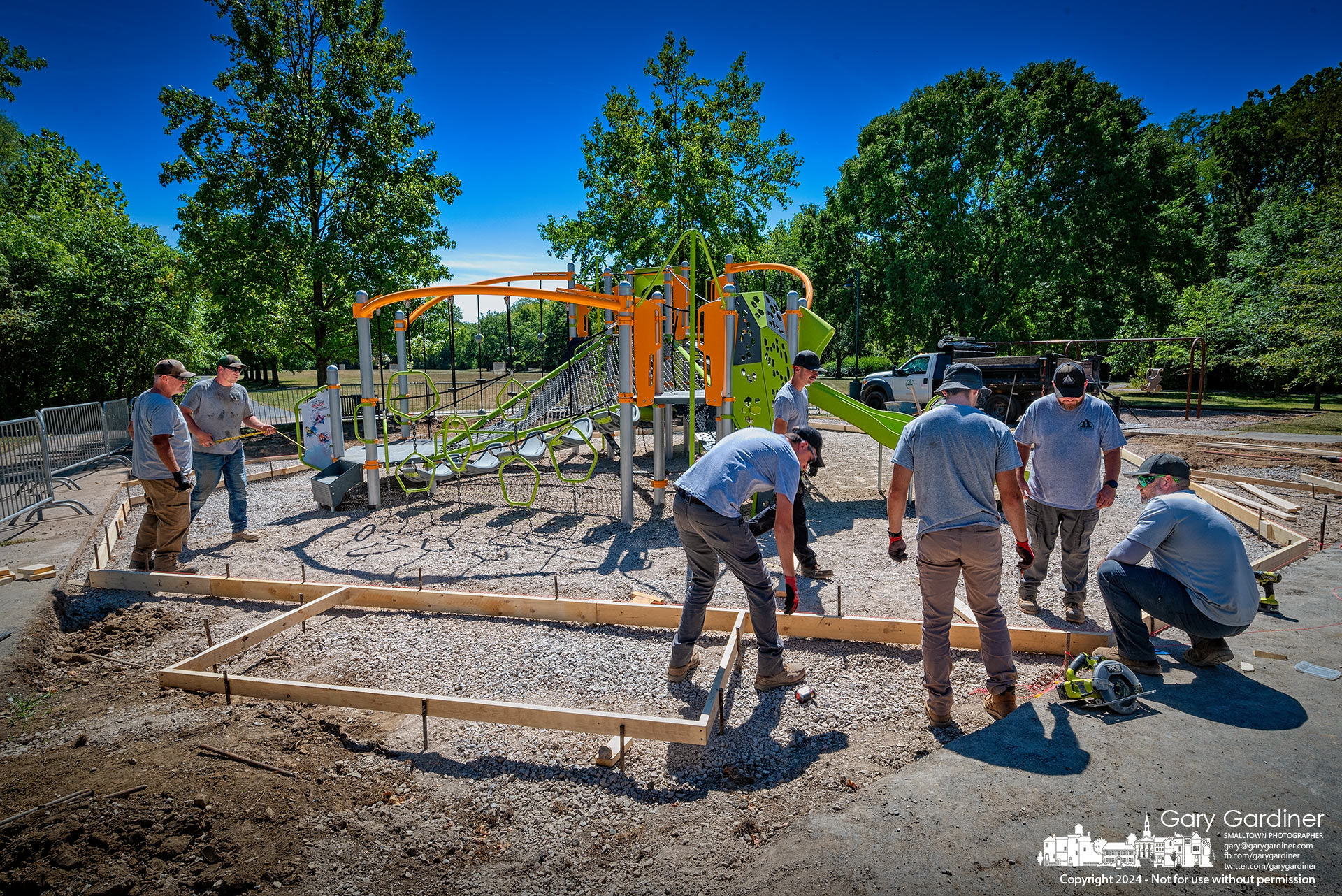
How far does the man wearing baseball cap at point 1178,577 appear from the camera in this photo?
12.2ft

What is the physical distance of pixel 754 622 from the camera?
403 centimetres

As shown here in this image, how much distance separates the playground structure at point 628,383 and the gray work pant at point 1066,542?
3754mm

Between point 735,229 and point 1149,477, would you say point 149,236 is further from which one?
point 1149,477

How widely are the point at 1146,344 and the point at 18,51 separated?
47765 mm

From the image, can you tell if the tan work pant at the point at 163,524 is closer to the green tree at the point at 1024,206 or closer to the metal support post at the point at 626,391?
the metal support post at the point at 626,391

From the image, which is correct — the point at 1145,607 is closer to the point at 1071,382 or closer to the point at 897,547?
the point at 897,547

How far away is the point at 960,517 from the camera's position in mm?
3521

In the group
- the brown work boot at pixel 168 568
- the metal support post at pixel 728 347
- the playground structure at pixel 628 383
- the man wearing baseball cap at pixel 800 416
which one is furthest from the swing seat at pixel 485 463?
the man wearing baseball cap at pixel 800 416

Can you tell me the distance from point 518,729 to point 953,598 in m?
2.58

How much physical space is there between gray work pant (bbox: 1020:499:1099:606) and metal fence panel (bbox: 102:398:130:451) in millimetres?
16650

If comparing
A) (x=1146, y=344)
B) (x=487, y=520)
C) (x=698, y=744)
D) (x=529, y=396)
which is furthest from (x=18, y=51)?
(x=1146, y=344)

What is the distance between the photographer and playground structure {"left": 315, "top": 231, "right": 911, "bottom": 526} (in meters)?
8.28

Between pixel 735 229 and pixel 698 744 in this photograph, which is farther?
pixel 735 229

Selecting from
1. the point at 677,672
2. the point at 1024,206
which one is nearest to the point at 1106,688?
the point at 677,672
